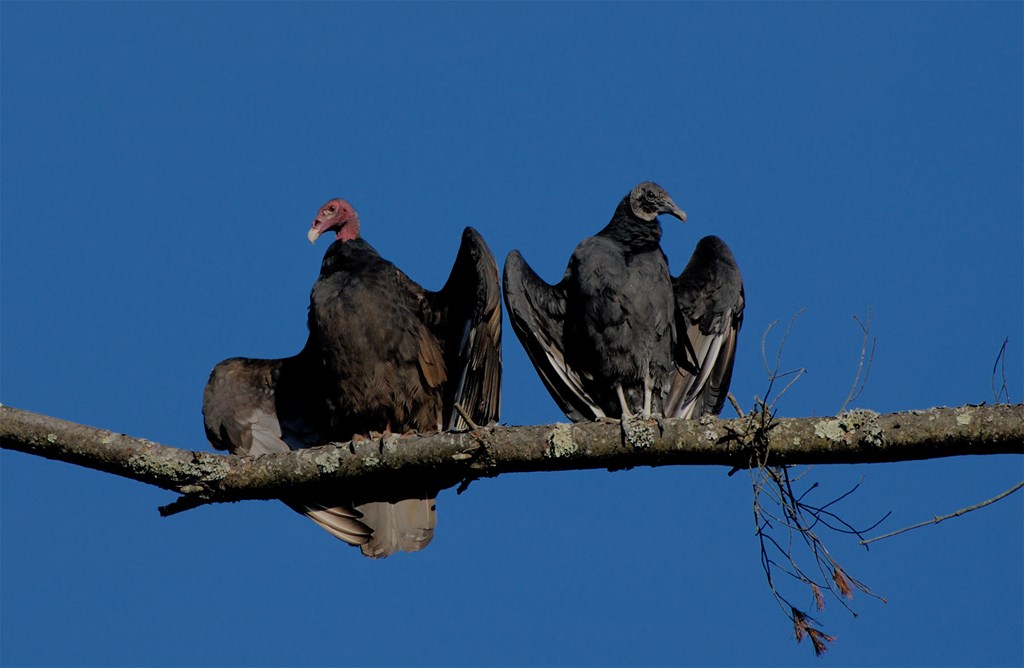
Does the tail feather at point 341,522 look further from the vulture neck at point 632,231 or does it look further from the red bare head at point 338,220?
the vulture neck at point 632,231

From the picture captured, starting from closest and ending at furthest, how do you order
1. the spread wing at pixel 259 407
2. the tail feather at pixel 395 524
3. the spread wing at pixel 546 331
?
the tail feather at pixel 395 524
the spread wing at pixel 546 331
the spread wing at pixel 259 407

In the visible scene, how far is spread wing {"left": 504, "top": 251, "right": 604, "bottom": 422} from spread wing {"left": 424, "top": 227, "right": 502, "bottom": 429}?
29 cm

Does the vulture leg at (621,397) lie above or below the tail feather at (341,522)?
above

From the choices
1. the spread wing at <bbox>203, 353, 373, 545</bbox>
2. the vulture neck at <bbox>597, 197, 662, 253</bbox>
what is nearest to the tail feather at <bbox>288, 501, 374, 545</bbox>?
the spread wing at <bbox>203, 353, 373, 545</bbox>

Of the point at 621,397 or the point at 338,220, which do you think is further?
the point at 338,220

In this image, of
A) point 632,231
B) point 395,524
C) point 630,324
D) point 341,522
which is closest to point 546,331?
point 630,324

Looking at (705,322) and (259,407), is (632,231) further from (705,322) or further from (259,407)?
(259,407)

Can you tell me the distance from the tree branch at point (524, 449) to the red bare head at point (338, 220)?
71.8 inches

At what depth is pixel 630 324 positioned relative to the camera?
5.31 m

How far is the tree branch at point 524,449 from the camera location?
3.60 m

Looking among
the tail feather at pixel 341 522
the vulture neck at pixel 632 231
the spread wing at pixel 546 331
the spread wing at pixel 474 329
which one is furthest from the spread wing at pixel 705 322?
the tail feather at pixel 341 522

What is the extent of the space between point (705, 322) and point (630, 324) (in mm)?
464

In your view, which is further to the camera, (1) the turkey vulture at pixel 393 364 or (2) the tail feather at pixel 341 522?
(2) the tail feather at pixel 341 522

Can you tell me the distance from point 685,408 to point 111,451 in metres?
2.63
